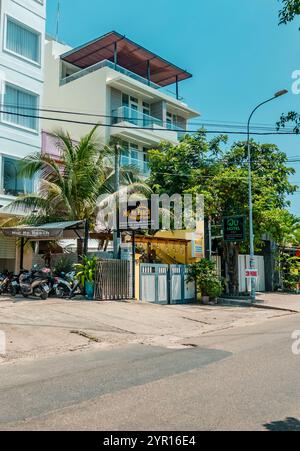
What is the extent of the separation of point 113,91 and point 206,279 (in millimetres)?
17944

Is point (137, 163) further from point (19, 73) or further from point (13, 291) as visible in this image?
point (13, 291)

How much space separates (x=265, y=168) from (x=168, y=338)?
659 inches

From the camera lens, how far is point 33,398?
233 inches

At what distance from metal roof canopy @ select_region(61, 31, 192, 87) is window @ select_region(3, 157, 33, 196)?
13.6 m

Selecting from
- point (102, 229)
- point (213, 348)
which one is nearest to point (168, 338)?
point (213, 348)

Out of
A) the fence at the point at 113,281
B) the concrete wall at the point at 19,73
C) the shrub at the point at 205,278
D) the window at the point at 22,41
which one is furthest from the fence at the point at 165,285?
the window at the point at 22,41

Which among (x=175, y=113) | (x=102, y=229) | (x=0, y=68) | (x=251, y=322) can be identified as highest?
(x=175, y=113)

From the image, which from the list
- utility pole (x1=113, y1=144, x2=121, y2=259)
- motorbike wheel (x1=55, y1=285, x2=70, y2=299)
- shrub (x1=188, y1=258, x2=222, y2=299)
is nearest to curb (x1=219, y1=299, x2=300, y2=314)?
shrub (x1=188, y1=258, x2=222, y2=299)

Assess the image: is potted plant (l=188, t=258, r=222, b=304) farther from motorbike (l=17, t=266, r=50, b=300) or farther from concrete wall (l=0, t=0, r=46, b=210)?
concrete wall (l=0, t=0, r=46, b=210)

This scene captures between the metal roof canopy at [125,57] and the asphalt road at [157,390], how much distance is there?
26.7 meters

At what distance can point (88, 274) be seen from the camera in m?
17.0

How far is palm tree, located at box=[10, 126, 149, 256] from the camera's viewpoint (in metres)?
19.2

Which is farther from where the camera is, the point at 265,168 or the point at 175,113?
the point at 175,113

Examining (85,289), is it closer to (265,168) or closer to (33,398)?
(33,398)
